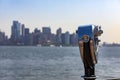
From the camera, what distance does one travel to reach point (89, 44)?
7836 millimetres

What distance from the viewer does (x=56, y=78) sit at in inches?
1403

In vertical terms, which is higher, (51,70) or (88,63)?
(88,63)

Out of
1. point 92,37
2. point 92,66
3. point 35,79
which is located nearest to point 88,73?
point 92,66

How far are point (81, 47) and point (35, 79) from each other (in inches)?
1096

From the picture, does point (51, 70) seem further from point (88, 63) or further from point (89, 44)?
point (89, 44)

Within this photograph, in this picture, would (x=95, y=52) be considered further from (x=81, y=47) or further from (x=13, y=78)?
(x=13, y=78)

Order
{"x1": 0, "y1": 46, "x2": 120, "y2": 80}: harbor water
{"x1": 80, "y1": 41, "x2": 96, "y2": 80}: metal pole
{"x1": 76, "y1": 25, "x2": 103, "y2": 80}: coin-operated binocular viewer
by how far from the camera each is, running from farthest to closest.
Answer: {"x1": 0, "y1": 46, "x2": 120, "y2": 80}: harbor water → {"x1": 80, "y1": 41, "x2": 96, "y2": 80}: metal pole → {"x1": 76, "y1": 25, "x2": 103, "y2": 80}: coin-operated binocular viewer

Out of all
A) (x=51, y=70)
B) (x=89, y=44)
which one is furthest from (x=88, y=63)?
(x=51, y=70)

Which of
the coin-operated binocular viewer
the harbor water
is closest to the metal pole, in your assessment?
the coin-operated binocular viewer

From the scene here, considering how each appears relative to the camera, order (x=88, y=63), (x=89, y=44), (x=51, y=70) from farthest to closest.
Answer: (x=51, y=70)
(x=88, y=63)
(x=89, y=44)

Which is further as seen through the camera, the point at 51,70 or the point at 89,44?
the point at 51,70

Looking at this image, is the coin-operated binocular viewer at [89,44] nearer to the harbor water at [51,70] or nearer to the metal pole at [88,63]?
the metal pole at [88,63]

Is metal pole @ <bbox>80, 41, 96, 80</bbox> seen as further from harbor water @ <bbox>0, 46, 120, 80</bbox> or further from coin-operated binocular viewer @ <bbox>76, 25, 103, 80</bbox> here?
harbor water @ <bbox>0, 46, 120, 80</bbox>

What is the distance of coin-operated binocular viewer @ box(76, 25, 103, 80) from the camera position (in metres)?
7.74
